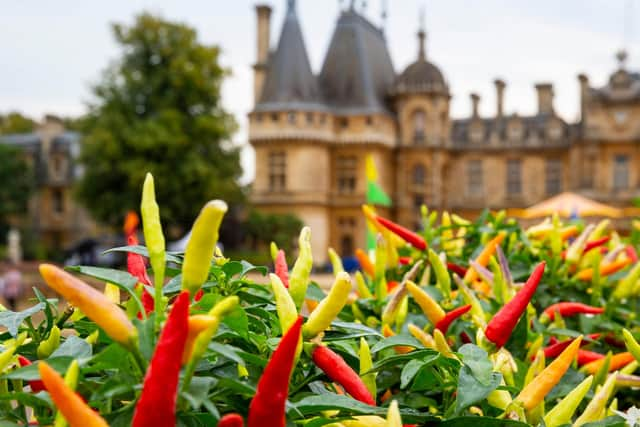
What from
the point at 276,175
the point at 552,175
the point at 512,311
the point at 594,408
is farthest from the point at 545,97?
the point at 594,408

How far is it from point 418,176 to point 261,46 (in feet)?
31.2

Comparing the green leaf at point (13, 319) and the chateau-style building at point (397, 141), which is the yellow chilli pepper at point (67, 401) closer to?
the green leaf at point (13, 319)

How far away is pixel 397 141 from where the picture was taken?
120 feet

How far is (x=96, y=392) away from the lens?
107cm

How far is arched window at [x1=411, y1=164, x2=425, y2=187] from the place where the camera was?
37.0 meters

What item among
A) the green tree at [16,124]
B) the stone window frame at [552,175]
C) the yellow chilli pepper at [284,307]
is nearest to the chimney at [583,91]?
the stone window frame at [552,175]

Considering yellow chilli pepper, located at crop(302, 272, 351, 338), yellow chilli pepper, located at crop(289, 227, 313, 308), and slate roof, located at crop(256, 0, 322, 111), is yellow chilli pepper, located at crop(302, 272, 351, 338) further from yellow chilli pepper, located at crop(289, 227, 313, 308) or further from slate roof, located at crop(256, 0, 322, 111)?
slate roof, located at crop(256, 0, 322, 111)

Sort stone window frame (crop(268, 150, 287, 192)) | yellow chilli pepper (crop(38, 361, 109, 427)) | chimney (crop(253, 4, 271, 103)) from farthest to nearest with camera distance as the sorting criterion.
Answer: chimney (crop(253, 4, 271, 103))
stone window frame (crop(268, 150, 287, 192))
yellow chilli pepper (crop(38, 361, 109, 427))

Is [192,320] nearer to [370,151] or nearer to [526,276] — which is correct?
[526,276]

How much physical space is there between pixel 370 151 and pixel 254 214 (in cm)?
585

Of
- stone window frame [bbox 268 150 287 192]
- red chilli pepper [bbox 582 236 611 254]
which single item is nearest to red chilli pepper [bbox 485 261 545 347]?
red chilli pepper [bbox 582 236 611 254]

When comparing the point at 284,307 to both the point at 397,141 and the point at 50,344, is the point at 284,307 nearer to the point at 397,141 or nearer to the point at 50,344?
the point at 50,344

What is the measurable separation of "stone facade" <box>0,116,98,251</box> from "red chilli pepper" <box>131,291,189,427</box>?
4470cm

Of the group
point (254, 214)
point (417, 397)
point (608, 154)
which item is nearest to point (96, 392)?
point (417, 397)
